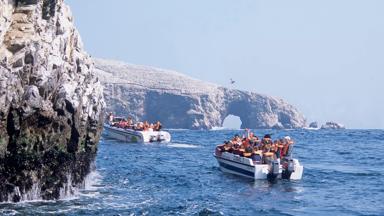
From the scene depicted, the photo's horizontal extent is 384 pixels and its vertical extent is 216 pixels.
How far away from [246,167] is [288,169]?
255 cm

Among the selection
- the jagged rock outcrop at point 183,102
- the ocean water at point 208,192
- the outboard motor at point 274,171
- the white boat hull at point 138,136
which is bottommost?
the ocean water at point 208,192

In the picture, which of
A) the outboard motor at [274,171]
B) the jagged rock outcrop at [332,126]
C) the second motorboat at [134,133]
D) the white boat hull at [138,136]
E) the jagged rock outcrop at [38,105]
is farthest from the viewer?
the jagged rock outcrop at [332,126]

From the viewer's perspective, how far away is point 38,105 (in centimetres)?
2348

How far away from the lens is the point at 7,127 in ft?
74.3

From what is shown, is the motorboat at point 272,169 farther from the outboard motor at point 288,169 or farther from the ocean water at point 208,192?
the ocean water at point 208,192

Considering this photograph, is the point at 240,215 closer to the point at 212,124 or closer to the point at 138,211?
the point at 138,211

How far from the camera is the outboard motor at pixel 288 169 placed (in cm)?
3459

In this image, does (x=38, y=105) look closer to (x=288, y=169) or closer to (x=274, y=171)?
(x=274, y=171)

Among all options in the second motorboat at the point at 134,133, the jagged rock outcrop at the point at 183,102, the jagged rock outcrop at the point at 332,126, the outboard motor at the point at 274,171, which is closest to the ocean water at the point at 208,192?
the outboard motor at the point at 274,171

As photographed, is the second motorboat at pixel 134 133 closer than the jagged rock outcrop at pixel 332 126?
Yes

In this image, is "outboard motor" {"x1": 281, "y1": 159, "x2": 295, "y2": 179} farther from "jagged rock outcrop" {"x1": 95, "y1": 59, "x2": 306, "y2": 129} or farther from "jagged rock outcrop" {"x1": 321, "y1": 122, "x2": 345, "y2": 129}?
"jagged rock outcrop" {"x1": 321, "y1": 122, "x2": 345, "y2": 129}

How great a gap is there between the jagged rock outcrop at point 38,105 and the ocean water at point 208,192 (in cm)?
98

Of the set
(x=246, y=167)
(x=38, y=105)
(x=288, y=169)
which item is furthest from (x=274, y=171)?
(x=38, y=105)

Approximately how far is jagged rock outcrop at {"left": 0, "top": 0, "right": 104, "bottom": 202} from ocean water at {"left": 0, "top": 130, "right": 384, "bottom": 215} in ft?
3.23
